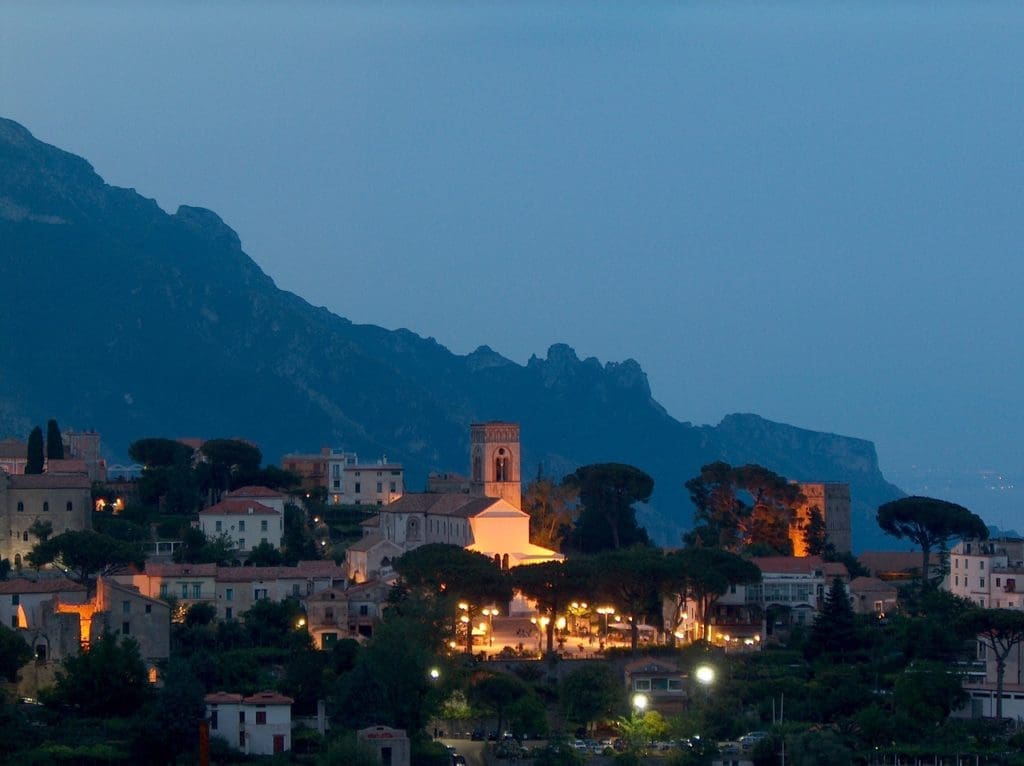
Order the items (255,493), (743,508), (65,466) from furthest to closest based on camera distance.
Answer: (743,508) < (65,466) < (255,493)

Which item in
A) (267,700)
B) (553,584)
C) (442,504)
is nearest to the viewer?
(267,700)

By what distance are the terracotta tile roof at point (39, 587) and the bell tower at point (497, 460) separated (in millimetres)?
25047

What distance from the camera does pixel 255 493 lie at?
3260 inches

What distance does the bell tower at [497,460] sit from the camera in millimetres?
87750

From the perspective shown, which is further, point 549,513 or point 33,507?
point 549,513

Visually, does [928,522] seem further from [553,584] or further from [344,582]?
[344,582]

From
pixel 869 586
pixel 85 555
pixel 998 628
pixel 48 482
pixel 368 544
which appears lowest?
pixel 998 628

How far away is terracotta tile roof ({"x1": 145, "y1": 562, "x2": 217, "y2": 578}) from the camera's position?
69375mm

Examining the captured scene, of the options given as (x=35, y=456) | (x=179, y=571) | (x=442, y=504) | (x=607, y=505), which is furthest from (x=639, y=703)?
(x=35, y=456)

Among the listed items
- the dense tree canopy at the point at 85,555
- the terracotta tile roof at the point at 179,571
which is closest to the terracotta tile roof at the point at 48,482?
the dense tree canopy at the point at 85,555

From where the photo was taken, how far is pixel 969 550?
7369 cm

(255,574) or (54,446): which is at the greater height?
(54,446)

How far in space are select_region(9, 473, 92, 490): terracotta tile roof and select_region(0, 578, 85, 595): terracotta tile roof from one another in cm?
1058

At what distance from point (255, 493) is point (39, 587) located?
18514mm
